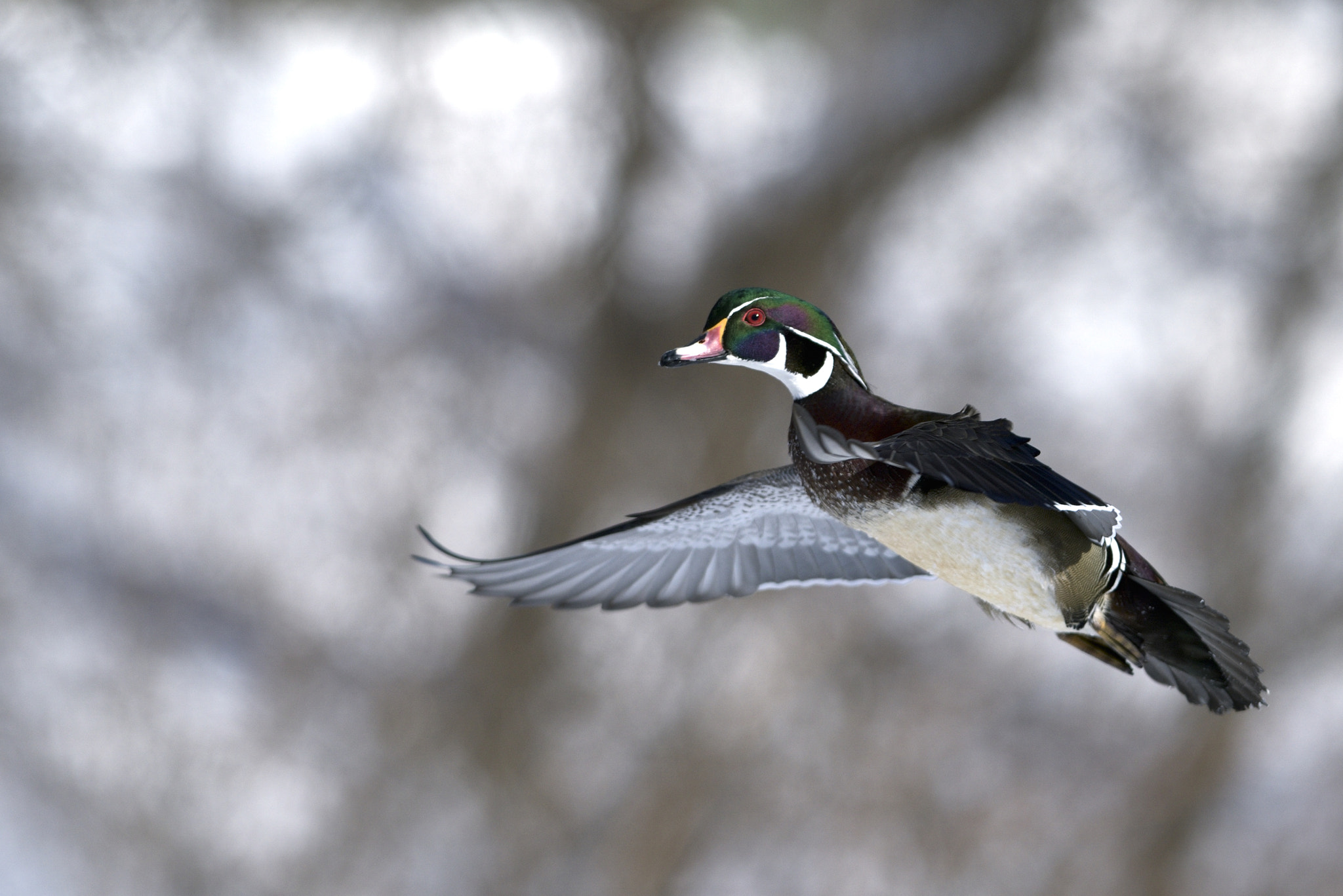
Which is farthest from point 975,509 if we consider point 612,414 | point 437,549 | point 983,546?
point 612,414

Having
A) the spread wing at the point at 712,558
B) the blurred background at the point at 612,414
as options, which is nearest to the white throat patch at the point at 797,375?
the spread wing at the point at 712,558

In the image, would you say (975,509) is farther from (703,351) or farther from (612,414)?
(612,414)

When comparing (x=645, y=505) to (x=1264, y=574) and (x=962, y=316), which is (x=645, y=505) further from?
(x=1264, y=574)

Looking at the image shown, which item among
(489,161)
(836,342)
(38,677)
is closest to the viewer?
(836,342)

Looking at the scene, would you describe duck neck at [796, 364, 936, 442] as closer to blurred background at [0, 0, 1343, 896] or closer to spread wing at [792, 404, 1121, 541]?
spread wing at [792, 404, 1121, 541]

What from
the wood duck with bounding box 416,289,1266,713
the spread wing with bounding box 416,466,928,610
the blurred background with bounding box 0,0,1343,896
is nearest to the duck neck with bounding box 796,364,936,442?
the wood duck with bounding box 416,289,1266,713

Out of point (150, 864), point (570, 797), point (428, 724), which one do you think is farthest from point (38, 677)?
point (570, 797)
